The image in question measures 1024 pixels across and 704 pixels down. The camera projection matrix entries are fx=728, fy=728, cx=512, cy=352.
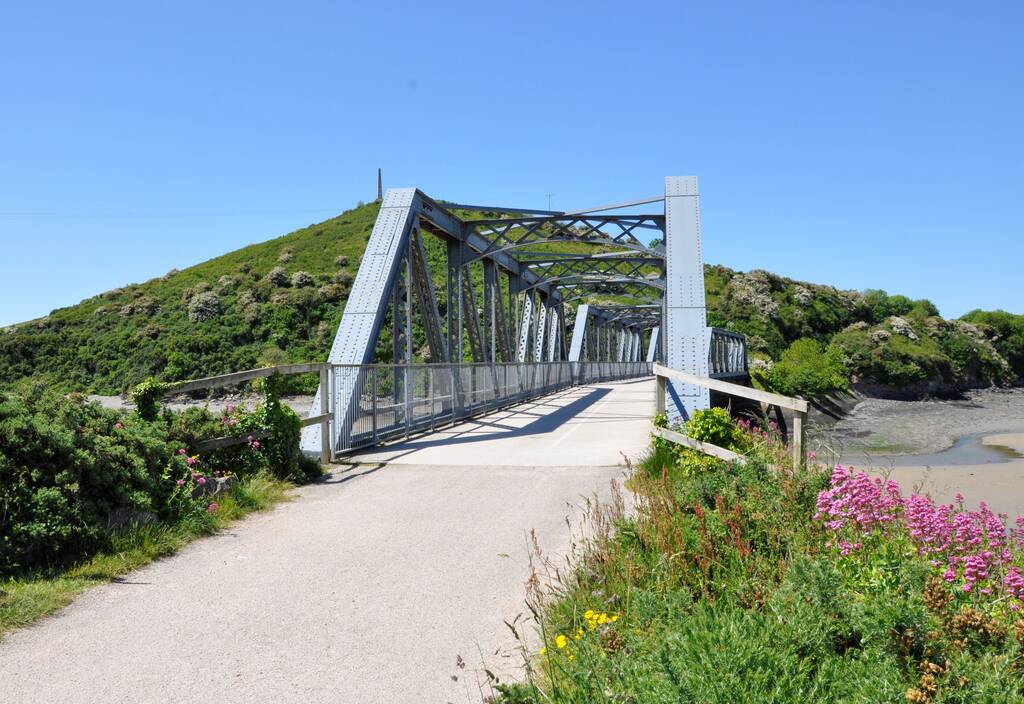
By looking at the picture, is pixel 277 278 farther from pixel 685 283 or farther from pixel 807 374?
pixel 685 283

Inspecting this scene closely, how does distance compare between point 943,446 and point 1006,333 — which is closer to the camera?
point 943,446

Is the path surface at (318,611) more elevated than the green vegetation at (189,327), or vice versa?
the green vegetation at (189,327)

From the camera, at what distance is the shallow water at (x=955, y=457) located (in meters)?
26.5

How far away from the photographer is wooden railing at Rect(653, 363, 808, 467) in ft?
23.1

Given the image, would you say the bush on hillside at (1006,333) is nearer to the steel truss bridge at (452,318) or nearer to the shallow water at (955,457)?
the shallow water at (955,457)

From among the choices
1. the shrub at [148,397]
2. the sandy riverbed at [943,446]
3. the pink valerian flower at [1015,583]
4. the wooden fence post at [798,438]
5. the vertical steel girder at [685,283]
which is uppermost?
the vertical steel girder at [685,283]

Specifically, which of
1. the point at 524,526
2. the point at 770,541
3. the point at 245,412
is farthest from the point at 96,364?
the point at 770,541

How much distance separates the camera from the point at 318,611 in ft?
15.2

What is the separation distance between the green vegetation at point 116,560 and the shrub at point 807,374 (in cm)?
4978

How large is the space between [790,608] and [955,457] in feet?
102

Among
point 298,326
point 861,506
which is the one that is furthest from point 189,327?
point 861,506

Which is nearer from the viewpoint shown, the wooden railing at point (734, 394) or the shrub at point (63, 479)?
the shrub at point (63, 479)

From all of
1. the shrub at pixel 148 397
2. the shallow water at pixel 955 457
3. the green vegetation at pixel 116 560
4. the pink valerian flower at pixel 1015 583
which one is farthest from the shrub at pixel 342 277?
the pink valerian flower at pixel 1015 583

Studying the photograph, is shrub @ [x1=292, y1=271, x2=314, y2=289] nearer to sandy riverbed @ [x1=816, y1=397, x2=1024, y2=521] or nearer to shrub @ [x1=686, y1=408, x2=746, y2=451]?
sandy riverbed @ [x1=816, y1=397, x2=1024, y2=521]
